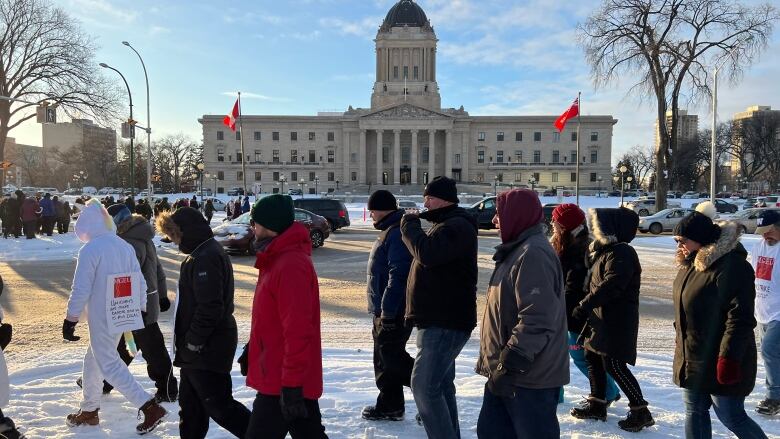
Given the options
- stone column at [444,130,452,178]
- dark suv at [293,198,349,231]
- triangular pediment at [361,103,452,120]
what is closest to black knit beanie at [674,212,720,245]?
dark suv at [293,198,349,231]

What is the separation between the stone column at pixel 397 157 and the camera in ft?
303

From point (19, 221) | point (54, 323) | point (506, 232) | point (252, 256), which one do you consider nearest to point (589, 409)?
point (506, 232)

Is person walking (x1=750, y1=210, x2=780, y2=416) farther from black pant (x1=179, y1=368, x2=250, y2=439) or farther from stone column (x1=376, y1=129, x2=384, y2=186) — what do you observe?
stone column (x1=376, y1=129, x2=384, y2=186)

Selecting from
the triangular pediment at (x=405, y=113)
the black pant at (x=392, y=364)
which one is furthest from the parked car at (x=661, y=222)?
the triangular pediment at (x=405, y=113)

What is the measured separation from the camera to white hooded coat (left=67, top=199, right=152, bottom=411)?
4.25m

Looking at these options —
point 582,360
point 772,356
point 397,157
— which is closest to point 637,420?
point 582,360

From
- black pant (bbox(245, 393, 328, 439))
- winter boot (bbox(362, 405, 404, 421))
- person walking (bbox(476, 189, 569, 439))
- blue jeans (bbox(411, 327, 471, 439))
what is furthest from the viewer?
winter boot (bbox(362, 405, 404, 421))

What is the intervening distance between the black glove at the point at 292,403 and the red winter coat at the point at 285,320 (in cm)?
4

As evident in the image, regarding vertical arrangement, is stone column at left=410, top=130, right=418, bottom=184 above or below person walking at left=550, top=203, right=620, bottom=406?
above

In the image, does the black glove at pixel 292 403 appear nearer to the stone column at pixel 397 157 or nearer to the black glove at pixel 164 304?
the black glove at pixel 164 304

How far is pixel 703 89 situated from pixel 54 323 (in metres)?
30.3

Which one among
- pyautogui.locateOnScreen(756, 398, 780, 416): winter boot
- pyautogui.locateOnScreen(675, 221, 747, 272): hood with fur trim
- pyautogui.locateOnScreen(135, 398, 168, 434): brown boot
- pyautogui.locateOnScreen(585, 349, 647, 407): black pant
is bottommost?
pyautogui.locateOnScreen(756, 398, 780, 416): winter boot

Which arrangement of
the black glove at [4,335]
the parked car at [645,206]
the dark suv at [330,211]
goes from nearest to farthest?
the black glove at [4,335] < the dark suv at [330,211] < the parked car at [645,206]

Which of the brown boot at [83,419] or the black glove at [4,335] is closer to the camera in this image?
the black glove at [4,335]
